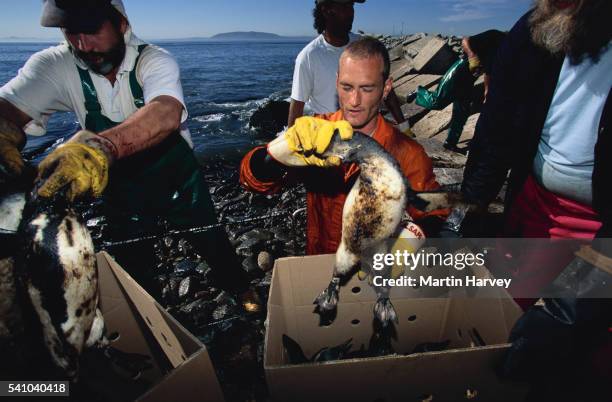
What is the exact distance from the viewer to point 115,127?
188 cm

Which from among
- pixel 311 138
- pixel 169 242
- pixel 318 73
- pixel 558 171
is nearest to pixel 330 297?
pixel 311 138

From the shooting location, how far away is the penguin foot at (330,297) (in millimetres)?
2009

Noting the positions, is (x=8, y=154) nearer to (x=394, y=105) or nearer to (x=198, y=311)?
(x=198, y=311)

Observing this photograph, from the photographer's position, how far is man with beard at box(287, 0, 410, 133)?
385 cm

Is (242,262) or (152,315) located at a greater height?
(152,315)

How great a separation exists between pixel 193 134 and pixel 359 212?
42.4 feet

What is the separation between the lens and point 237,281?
3701 millimetres

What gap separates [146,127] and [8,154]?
2.33 feet

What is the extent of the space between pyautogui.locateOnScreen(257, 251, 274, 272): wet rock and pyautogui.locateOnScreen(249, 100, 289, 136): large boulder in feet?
29.3

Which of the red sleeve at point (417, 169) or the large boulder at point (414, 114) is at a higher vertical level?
the red sleeve at point (417, 169)

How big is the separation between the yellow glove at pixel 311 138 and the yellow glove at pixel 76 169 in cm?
108

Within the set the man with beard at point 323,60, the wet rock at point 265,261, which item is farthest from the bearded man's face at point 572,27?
the wet rock at point 265,261

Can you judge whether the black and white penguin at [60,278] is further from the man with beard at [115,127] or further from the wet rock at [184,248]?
the wet rock at [184,248]

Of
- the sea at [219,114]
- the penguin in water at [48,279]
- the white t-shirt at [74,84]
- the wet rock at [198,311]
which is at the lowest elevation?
the wet rock at [198,311]
